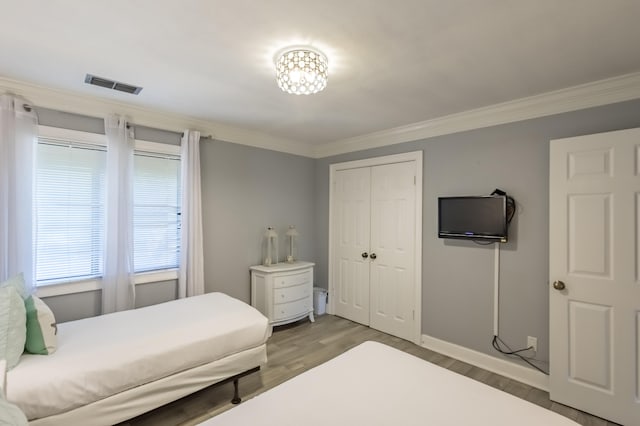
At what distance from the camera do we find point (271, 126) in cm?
360

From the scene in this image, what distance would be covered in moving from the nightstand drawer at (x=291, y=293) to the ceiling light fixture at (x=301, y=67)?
8.40ft

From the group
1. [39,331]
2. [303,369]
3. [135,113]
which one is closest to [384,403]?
[303,369]

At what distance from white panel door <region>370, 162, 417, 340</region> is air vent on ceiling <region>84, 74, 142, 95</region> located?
2.73 metres

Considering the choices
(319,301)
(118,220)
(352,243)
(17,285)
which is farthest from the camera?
(319,301)

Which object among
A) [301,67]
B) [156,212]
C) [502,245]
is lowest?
[502,245]

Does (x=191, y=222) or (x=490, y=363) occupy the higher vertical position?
(x=191, y=222)

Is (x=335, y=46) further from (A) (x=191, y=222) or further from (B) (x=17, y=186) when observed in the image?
(B) (x=17, y=186)

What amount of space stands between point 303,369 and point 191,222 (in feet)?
6.23

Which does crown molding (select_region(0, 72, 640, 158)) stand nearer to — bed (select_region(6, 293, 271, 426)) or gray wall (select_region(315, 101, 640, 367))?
gray wall (select_region(315, 101, 640, 367))

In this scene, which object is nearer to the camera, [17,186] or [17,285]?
[17,285]

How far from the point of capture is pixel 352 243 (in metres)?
4.21

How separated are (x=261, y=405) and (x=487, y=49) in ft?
7.80

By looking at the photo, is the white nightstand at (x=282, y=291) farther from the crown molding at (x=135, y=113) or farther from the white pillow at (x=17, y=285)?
the white pillow at (x=17, y=285)

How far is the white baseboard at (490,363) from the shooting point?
2.62 metres
